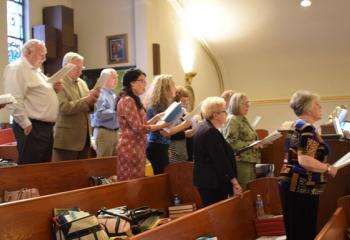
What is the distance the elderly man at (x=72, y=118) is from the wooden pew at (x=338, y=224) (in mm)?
1994

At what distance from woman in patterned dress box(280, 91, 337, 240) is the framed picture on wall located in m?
4.15

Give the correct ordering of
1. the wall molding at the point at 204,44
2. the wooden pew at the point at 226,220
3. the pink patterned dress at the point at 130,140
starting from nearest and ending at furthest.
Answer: the wooden pew at the point at 226,220, the pink patterned dress at the point at 130,140, the wall molding at the point at 204,44

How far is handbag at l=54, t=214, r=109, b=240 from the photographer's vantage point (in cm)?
224

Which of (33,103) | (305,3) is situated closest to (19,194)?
(33,103)

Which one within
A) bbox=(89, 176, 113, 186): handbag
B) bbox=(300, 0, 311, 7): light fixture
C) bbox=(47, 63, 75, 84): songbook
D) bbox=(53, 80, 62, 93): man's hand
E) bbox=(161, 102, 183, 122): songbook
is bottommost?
bbox=(89, 176, 113, 186): handbag

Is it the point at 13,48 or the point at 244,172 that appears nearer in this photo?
the point at 244,172

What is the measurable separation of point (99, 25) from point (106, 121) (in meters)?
3.21

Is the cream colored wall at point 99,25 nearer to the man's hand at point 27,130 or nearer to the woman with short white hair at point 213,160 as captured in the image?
the man's hand at point 27,130

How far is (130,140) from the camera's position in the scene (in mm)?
3361

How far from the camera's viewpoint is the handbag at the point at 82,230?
2242 millimetres

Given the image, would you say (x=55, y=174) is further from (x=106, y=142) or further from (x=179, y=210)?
(x=179, y=210)

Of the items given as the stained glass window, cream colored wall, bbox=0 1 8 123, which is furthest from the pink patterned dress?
the stained glass window

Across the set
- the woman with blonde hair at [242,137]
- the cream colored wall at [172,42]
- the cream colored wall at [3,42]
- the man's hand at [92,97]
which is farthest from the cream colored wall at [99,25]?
the woman with blonde hair at [242,137]

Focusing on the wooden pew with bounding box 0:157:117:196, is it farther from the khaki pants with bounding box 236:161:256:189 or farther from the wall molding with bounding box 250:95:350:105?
the wall molding with bounding box 250:95:350:105
